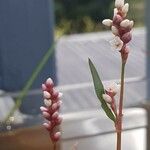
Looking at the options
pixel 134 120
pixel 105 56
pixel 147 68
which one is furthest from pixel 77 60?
pixel 134 120

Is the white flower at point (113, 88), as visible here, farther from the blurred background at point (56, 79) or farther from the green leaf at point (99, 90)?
the blurred background at point (56, 79)

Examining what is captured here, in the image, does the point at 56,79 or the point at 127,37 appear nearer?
the point at 127,37

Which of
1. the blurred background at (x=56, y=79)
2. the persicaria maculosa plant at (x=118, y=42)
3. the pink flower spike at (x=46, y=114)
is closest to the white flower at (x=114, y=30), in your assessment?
the persicaria maculosa plant at (x=118, y=42)

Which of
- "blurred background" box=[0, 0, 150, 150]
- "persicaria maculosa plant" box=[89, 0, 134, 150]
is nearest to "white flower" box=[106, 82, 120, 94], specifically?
"persicaria maculosa plant" box=[89, 0, 134, 150]

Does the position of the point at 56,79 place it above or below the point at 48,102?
below

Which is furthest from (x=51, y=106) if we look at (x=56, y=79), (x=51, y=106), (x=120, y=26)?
(x=56, y=79)

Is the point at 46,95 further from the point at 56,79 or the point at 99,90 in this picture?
the point at 56,79
